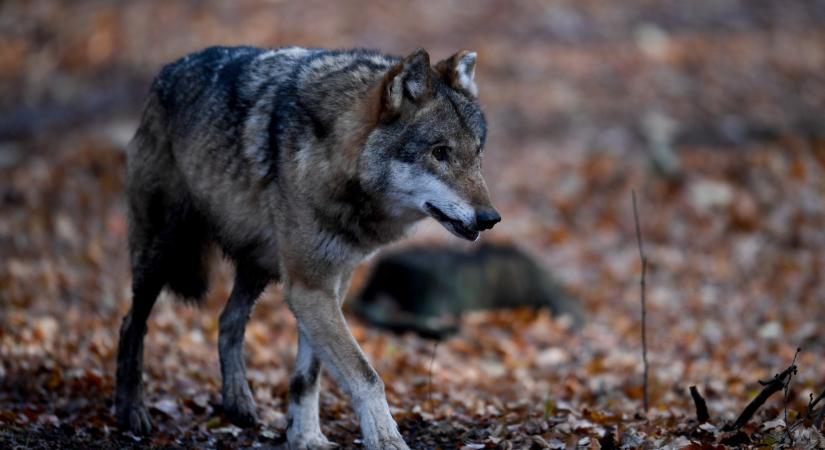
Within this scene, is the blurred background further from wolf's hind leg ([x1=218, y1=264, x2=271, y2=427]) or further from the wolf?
the wolf

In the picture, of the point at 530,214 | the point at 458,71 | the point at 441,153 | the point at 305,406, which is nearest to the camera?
the point at 441,153

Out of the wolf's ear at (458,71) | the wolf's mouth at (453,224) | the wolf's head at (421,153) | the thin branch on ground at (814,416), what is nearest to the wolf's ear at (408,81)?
the wolf's head at (421,153)

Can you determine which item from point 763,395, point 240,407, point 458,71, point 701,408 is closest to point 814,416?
point 763,395

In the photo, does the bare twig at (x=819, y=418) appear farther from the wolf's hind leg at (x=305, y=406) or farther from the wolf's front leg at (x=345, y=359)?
the wolf's hind leg at (x=305, y=406)

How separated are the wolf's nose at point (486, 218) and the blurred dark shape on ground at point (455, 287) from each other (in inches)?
209

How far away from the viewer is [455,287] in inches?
410

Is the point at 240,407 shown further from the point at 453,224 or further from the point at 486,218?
the point at 486,218

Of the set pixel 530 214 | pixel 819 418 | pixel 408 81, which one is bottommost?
pixel 819 418

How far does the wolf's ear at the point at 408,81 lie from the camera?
5.11 metres

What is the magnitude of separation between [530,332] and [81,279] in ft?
17.3

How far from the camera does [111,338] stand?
8.48 meters

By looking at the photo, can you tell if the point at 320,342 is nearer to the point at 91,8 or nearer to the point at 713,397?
the point at 713,397

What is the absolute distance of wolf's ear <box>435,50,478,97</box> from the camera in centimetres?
551

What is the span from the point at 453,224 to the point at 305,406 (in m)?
1.62
